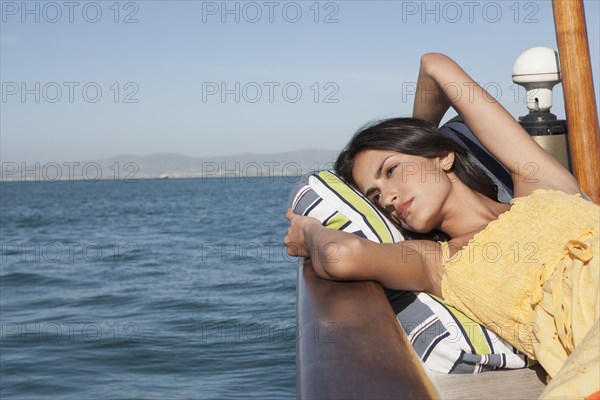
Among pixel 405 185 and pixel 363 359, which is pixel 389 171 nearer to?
pixel 405 185

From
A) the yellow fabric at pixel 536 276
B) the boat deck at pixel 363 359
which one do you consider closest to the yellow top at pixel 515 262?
the yellow fabric at pixel 536 276

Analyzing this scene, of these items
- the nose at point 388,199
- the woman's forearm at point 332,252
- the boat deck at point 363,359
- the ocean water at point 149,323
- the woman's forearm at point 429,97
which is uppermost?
the woman's forearm at point 429,97

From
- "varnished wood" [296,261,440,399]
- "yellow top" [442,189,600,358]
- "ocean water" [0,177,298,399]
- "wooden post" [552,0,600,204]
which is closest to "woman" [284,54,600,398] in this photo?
"yellow top" [442,189,600,358]

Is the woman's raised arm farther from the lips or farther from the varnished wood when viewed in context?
the varnished wood

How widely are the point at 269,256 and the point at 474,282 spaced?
Answer: 16603 mm

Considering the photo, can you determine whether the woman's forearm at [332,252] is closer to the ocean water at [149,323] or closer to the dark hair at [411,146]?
the dark hair at [411,146]

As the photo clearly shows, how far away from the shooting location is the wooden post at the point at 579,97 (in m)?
3.62

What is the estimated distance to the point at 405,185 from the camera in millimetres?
2600

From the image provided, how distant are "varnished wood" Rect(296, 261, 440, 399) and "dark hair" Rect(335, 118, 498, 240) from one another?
0.83 meters

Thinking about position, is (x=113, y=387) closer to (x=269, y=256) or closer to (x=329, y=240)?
(x=329, y=240)

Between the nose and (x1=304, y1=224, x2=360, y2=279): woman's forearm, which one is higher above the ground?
the nose

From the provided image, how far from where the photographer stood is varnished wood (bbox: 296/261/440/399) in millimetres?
1282

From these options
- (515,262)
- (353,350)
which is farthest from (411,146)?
(353,350)

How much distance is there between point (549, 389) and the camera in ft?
5.42
